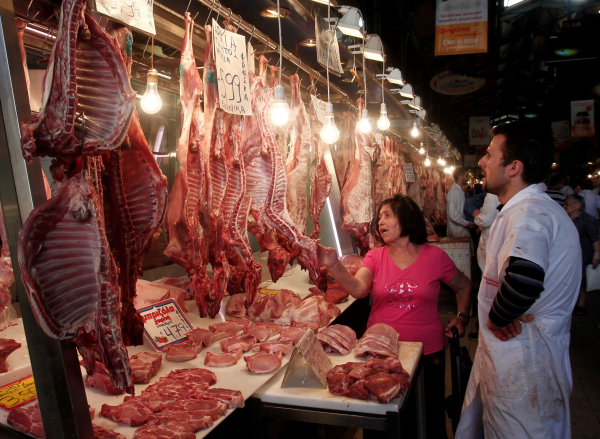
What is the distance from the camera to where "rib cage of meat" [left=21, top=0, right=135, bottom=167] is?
1.44 m

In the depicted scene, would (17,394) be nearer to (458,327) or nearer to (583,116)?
(458,327)

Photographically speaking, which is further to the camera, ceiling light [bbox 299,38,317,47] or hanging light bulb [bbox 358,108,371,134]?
hanging light bulb [bbox 358,108,371,134]

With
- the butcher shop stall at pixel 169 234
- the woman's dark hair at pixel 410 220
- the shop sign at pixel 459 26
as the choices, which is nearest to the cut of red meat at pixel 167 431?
the butcher shop stall at pixel 169 234

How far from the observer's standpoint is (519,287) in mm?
2447

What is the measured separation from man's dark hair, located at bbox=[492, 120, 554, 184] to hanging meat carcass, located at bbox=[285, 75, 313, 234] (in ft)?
5.73

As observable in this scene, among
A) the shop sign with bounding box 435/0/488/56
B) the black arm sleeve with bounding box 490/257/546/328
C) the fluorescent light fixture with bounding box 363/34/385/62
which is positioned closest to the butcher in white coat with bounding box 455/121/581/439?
the black arm sleeve with bounding box 490/257/546/328

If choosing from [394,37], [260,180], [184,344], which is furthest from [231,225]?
[394,37]

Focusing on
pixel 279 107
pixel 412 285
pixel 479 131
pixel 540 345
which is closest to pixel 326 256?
pixel 412 285

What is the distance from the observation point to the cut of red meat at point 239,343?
118 inches

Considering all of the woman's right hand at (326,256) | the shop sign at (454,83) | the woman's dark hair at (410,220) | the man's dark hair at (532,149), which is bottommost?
the woman's right hand at (326,256)

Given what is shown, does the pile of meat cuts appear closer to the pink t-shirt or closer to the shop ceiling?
the pink t-shirt

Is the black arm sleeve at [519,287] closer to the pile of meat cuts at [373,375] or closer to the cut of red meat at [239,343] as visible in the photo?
the pile of meat cuts at [373,375]

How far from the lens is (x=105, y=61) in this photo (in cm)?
167

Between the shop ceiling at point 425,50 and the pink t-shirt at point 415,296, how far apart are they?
207cm
